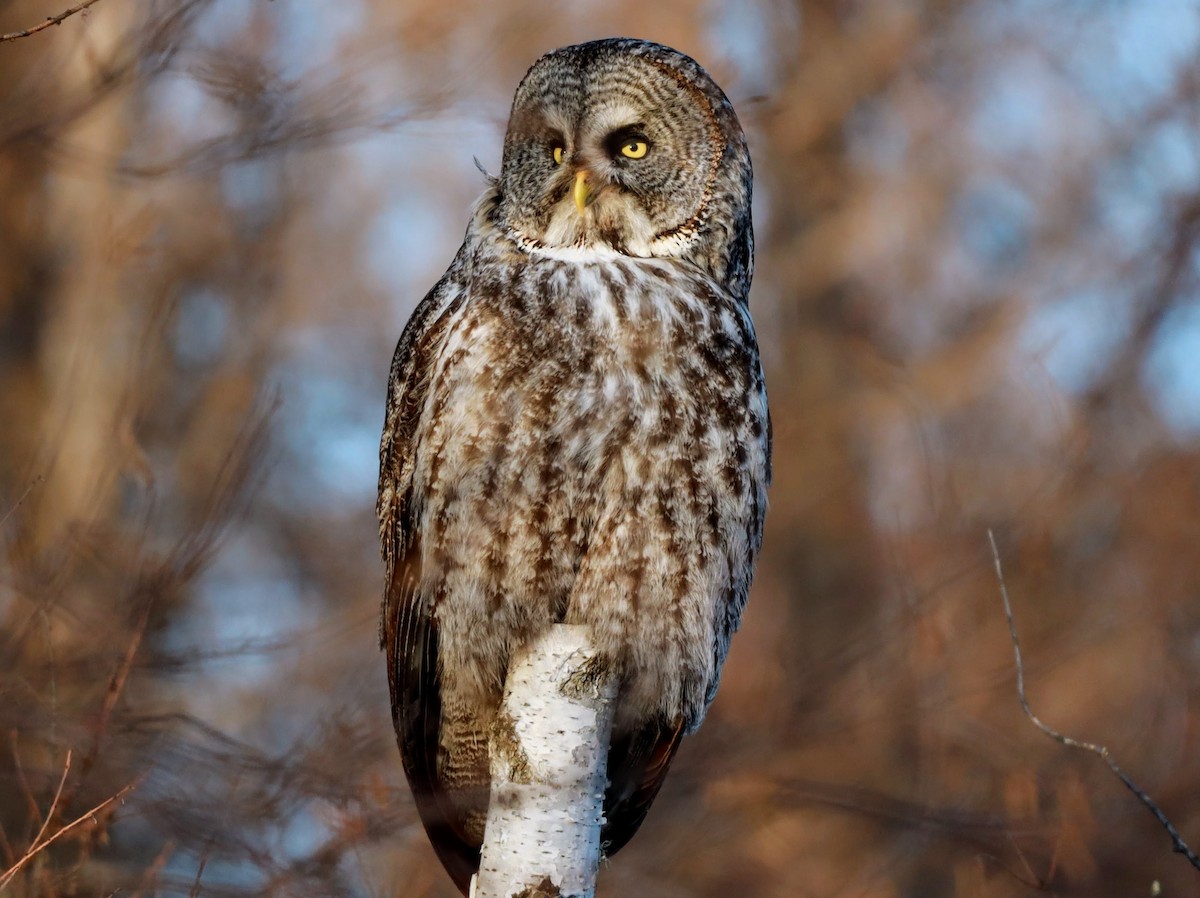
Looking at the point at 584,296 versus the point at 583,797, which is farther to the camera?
the point at 584,296

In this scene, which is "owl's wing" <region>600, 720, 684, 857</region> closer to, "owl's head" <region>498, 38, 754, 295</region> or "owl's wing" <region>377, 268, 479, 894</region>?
"owl's wing" <region>377, 268, 479, 894</region>

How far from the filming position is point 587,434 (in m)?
2.40

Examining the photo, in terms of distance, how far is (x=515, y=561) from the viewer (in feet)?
7.98

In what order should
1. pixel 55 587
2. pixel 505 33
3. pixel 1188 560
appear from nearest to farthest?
pixel 55 587 → pixel 505 33 → pixel 1188 560

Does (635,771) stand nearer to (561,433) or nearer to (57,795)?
(561,433)

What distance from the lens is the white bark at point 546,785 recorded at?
2.20m

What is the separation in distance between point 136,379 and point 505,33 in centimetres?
139

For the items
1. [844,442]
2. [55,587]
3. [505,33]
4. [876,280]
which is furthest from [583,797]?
[876,280]

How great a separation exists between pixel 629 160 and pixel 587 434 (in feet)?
2.60

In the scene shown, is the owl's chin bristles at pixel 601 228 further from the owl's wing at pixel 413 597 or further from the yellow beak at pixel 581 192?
the owl's wing at pixel 413 597

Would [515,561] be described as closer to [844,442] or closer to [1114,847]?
[1114,847]

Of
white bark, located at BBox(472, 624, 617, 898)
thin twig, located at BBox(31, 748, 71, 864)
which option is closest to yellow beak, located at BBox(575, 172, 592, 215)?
white bark, located at BBox(472, 624, 617, 898)

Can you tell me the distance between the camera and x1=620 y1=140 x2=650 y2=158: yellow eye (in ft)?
9.59

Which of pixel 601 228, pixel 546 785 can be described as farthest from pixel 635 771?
pixel 601 228
